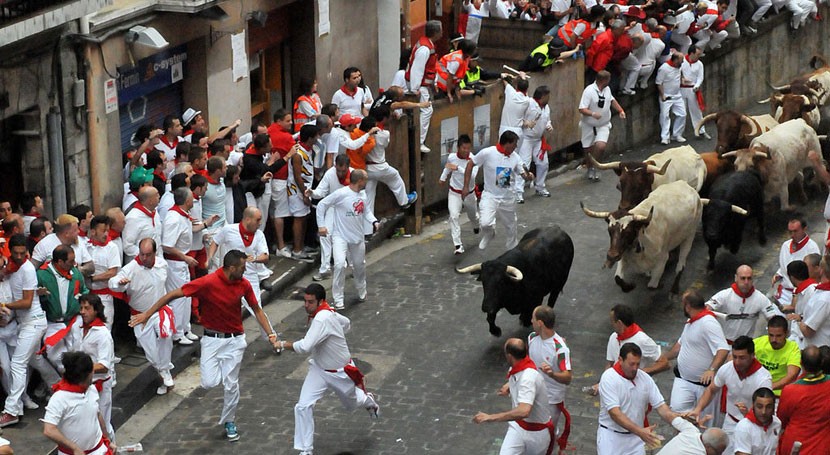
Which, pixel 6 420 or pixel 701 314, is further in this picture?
pixel 6 420

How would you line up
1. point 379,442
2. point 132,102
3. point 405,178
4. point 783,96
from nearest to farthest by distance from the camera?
point 379,442, point 132,102, point 405,178, point 783,96

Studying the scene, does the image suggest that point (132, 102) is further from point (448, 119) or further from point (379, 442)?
point (379, 442)

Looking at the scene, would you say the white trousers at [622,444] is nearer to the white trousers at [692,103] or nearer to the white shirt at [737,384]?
the white shirt at [737,384]

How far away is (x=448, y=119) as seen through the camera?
2033cm

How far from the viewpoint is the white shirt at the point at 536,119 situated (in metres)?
20.9

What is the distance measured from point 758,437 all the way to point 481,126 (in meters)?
10.5

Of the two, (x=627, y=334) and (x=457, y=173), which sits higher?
(x=627, y=334)

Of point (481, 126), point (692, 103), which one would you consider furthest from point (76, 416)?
point (692, 103)

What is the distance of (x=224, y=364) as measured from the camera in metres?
13.4

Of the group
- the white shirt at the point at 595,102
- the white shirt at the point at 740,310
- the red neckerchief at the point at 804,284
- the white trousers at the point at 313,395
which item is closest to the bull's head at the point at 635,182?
the white shirt at the point at 595,102

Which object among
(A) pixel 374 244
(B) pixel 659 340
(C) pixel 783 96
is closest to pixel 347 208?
(A) pixel 374 244

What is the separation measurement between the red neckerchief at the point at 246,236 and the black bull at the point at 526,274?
2.24 meters

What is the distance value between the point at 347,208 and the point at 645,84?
9.36 meters

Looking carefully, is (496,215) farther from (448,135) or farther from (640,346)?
(640,346)
